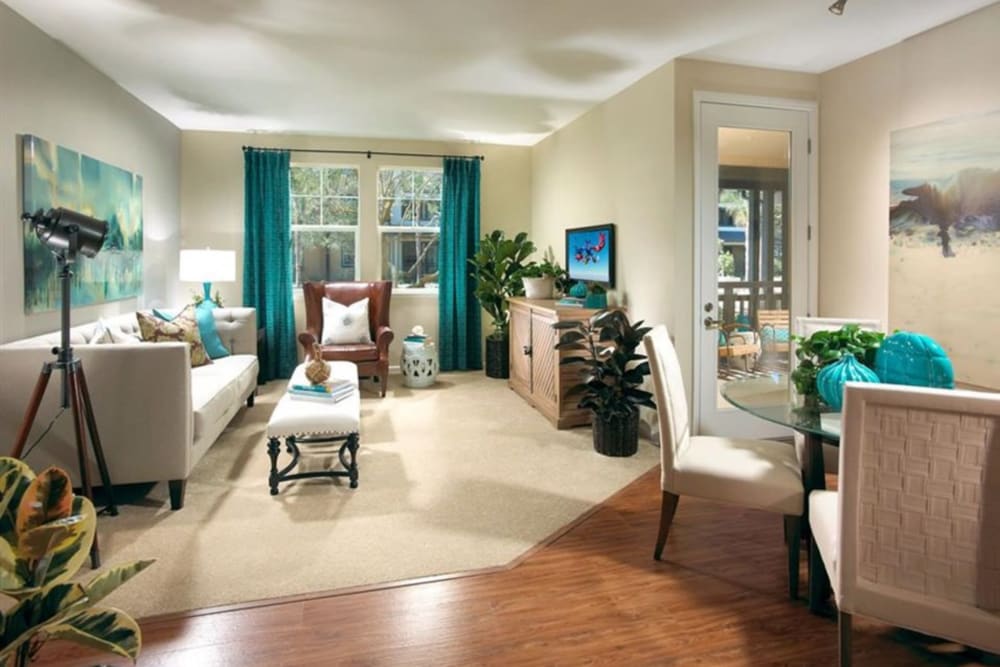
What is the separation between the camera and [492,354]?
6418 millimetres

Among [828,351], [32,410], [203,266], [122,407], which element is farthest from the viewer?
[203,266]

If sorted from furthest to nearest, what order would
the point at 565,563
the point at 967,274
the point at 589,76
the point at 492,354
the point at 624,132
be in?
the point at 492,354 → the point at 624,132 → the point at 589,76 → the point at 967,274 → the point at 565,563

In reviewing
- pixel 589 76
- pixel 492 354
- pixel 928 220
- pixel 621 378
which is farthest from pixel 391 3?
pixel 492 354

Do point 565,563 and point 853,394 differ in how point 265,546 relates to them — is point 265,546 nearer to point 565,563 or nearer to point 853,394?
point 565,563

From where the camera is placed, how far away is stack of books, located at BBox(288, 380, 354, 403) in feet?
11.1

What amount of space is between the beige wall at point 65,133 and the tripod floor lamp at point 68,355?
78 centimetres

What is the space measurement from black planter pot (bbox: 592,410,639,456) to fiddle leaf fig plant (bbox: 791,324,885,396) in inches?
62.7

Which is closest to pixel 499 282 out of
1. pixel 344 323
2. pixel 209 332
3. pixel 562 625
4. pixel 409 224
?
pixel 409 224

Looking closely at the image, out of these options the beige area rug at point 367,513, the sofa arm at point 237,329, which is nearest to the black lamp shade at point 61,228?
the beige area rug at point 367,513

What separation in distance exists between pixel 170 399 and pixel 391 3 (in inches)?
86.4

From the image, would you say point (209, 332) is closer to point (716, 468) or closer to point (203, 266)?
point (203, 266)

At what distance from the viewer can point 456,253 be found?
6.63m

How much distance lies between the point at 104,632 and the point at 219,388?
298 cm

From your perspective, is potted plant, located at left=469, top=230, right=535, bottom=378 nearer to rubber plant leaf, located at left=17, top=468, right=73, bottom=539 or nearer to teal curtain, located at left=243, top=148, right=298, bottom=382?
teal curtain, located at left=243, top=148, right=298, bottom=382
